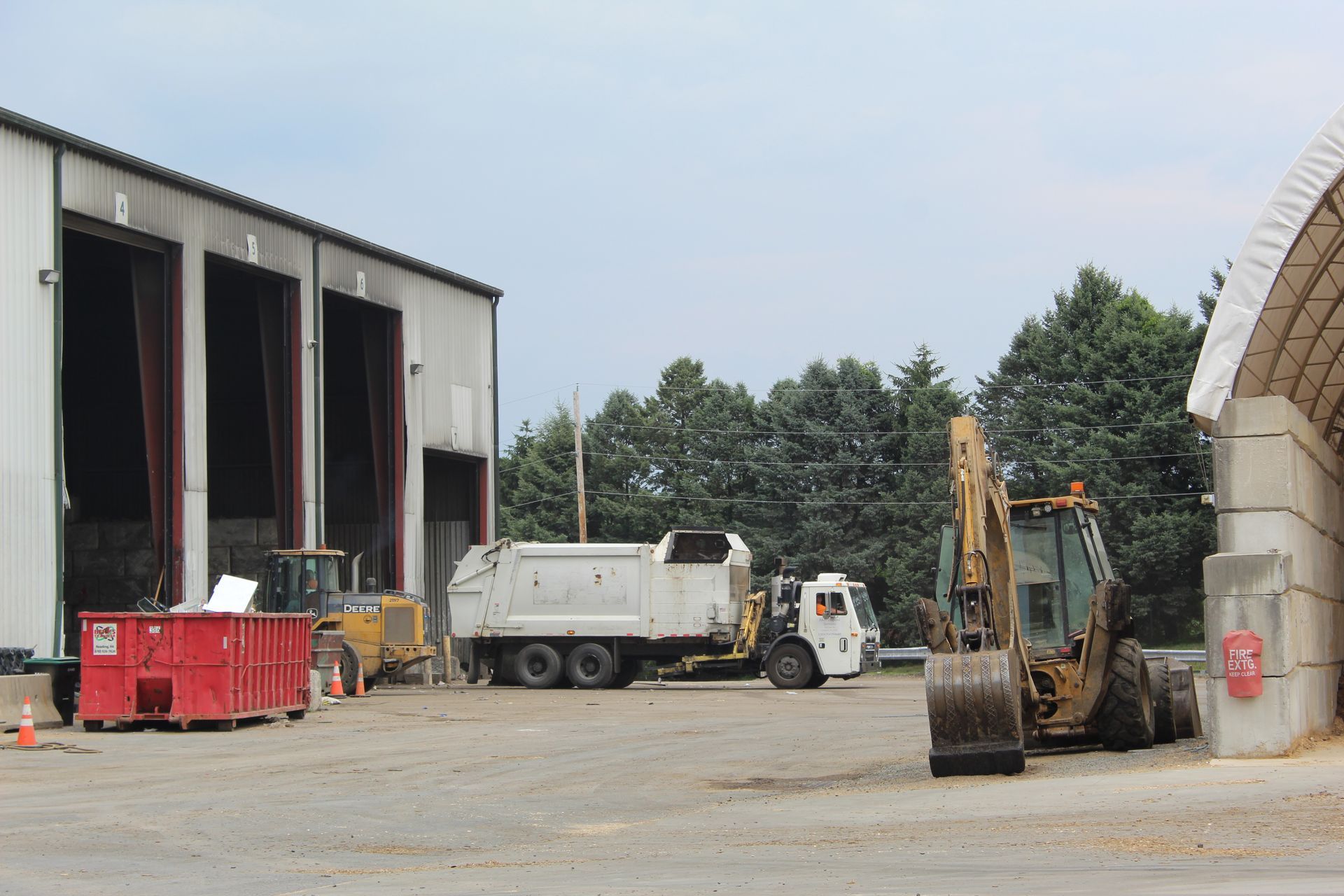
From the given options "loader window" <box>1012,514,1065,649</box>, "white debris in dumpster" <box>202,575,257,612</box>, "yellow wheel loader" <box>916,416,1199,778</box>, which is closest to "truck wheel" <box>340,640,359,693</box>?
"white debris in dumpster" <box>202,575,257,612</box>

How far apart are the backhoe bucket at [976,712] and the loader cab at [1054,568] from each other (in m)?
2.23

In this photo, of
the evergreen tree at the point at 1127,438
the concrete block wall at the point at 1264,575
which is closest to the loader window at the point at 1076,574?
the concrete block wall at the point at 1264,575

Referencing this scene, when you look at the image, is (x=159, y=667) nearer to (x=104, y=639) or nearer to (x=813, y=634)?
(x=104, y=639)

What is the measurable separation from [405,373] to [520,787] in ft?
74.7

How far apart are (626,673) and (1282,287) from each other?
2126 cm

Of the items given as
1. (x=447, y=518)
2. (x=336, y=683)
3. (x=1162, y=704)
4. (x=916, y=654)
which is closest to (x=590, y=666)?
(x=336, y=683)

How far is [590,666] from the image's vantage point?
3256 centimetres

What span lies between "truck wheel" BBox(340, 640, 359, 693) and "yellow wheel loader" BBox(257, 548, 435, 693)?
0.01 m

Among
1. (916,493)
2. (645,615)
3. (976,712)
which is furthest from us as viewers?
(916,493)

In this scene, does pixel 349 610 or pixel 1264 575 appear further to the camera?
pixel 349 610

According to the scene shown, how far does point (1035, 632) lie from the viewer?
1482 centimetres

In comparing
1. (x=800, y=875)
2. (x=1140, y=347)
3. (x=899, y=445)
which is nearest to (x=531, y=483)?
(x=899, y=445)

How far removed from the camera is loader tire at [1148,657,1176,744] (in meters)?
15.8

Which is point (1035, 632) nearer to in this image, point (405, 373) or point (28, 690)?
point (28, 690)
